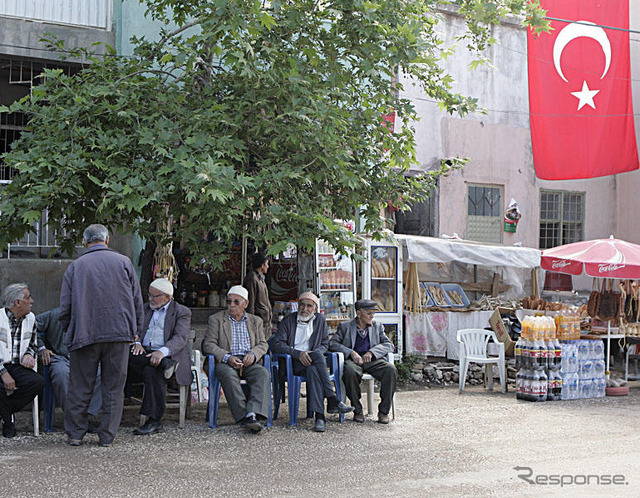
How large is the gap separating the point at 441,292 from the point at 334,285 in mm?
2581

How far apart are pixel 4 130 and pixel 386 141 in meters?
6.08

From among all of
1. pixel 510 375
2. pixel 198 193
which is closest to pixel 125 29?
pixel 198 193

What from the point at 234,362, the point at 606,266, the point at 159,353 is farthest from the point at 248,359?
the point at 606,266

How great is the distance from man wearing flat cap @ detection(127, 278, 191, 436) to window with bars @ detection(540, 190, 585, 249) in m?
10.4

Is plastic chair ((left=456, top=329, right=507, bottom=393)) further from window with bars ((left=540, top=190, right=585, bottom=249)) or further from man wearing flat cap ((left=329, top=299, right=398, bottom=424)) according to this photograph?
window with bars ((left=540, top=190, right=585, bottom=249))

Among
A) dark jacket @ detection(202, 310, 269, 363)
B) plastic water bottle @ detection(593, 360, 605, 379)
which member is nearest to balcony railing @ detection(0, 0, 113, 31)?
dark jacket @ detection(202, 310, 269, 363)

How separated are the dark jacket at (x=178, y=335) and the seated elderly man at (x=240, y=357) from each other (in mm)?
216

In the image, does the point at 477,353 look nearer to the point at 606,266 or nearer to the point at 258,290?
the point at 606,266

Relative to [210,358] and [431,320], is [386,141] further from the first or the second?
[431,320]

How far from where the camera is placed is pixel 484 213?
15.7m

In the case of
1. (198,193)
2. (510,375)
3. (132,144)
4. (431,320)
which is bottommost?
(510,375)

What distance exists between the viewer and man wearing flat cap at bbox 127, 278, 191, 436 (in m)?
7.54

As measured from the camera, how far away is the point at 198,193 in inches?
275

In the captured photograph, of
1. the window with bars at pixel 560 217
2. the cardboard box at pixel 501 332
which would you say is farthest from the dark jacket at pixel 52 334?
the window with bars at pixel 560 217
